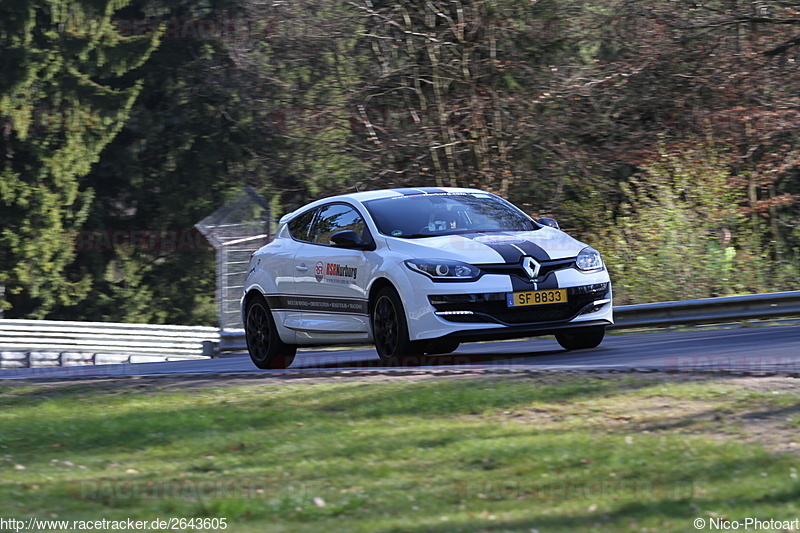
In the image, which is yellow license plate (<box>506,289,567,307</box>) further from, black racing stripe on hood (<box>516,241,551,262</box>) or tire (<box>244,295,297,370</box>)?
tire (<box>244,295,297,370</box>)

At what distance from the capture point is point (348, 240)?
11523mm

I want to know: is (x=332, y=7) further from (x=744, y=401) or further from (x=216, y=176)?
(x=744, y=401)

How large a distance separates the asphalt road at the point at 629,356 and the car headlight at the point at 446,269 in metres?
0.75

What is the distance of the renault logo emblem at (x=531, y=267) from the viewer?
1091 cm

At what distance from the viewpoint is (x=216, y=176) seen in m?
41.5

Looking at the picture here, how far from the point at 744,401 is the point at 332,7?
21908 millimetres

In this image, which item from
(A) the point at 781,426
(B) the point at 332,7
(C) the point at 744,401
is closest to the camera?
(A) the point at 781,426

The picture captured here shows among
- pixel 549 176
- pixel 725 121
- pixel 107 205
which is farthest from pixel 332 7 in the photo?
pixel 107 205

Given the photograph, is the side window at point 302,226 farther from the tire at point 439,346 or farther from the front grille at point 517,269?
the front grille at point 517,269

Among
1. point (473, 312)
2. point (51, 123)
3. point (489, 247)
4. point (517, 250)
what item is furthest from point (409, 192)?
point (51, 123)

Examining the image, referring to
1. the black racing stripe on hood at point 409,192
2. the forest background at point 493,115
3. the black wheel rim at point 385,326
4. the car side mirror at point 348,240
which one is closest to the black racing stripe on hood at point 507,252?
the black wheel rim at point 385,326

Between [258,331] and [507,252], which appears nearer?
[507,252]

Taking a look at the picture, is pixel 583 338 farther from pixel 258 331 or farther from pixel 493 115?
pixel 493 115

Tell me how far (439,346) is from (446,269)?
0.71 m
